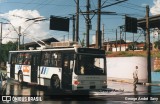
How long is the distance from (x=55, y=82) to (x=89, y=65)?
264cm

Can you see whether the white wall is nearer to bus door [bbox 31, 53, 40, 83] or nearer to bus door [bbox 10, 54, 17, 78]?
bus door [bbox 10, 54, 17, 78]

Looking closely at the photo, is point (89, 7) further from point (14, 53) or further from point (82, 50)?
point (82, 50)

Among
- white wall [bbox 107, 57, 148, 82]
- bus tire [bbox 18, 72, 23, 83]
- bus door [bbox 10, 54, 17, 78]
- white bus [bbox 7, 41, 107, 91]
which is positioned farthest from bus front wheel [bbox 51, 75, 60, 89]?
white wall [bbox 107, 57, 148, 82]

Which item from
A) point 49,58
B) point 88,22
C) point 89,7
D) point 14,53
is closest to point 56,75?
point 49,58

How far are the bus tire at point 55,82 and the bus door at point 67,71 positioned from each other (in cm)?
60

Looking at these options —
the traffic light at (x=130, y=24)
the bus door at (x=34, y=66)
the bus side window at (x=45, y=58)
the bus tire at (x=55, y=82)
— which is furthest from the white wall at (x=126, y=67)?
the bus tire at (x=55, y=82)

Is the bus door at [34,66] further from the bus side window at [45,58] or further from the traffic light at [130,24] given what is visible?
the traffic light at [130,24]

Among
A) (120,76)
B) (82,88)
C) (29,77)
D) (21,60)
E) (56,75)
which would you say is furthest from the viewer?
(120,76)

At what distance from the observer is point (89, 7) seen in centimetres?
3416

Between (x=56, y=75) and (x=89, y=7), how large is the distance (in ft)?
47.1

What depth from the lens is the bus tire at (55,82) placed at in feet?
68.4

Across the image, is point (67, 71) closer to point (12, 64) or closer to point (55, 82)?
point (55, 82)

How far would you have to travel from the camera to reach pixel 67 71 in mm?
20141

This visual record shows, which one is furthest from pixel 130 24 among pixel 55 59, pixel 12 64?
pixel 55 59
